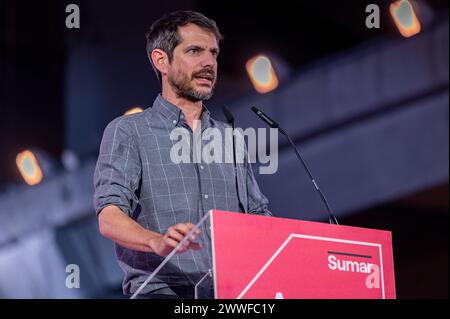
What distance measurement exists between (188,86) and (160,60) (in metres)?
0.15

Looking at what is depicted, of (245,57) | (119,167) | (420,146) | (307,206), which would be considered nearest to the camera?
(119,167)

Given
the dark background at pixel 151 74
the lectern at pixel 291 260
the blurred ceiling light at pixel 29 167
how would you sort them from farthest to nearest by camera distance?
the blurred ceiling light at pixel 29 167
the dark background at pixel 151 74
the lectern at pixel 291 260

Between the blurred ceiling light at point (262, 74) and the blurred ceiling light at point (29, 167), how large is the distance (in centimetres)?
200

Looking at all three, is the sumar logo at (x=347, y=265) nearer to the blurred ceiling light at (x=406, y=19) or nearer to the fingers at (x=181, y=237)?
the fingers at (x=181, y=237)

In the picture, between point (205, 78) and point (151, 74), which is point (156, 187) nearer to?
point (205, 78)

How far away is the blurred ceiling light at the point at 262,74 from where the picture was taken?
679 centimetres

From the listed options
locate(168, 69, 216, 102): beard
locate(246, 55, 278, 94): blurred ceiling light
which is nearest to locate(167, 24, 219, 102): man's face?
locate(168, 69, 216, 102): beard

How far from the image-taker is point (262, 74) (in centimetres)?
704

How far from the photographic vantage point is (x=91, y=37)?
699 cm

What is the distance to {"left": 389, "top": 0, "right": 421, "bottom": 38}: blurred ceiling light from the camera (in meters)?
5.97

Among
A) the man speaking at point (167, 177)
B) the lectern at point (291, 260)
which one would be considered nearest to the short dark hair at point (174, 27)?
the man speaking at point (167, 177)
